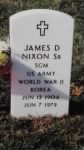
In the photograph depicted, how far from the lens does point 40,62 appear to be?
526 centimetres

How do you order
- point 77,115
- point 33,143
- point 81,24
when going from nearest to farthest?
point 33,143 < point 77,115 < point 81,24

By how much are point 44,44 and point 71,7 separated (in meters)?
2.25

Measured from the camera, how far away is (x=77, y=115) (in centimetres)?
554

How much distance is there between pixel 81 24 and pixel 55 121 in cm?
190

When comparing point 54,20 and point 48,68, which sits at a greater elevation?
point 54,20

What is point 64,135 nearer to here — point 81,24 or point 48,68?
point 48,68

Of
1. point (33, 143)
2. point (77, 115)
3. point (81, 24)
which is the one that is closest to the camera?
point (33, 143)

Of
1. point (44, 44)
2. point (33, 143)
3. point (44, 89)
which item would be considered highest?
point (44, 44)

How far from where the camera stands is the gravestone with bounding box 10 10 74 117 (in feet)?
16.8

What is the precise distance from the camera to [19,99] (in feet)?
17.6

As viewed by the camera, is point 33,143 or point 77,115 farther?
point 77,115

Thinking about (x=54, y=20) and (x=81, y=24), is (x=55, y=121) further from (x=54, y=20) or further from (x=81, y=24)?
(x=81, y=24)

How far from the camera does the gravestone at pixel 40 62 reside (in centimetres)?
513

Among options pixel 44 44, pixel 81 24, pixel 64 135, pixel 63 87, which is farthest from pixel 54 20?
pixel 81 24
